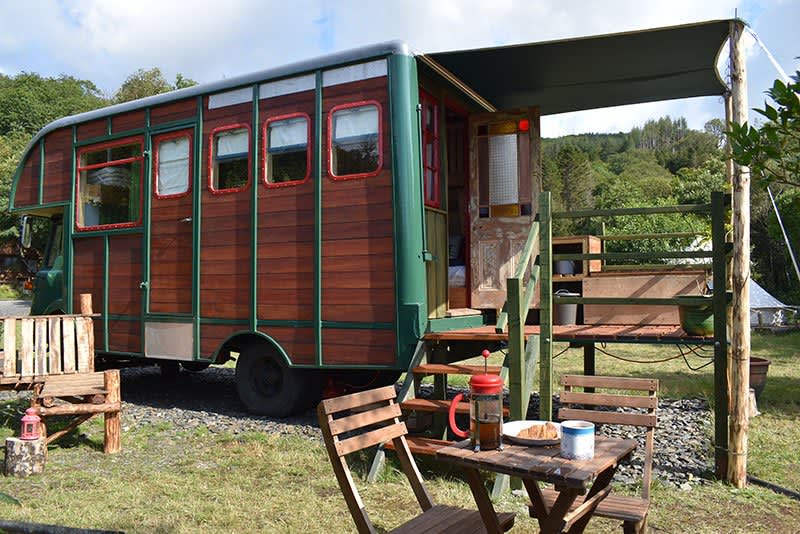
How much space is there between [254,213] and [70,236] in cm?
290

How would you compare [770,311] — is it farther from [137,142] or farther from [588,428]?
[588,428]

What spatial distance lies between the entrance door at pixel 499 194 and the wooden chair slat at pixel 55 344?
3822mm

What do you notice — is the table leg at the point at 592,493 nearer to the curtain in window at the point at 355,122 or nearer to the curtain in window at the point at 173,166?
the curtain in window at the point at 355,122

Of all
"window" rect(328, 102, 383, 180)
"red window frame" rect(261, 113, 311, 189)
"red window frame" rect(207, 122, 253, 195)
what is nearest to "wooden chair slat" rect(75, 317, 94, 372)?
"red window frame" rect(207, 122, 253, 195)

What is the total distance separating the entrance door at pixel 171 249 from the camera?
6832mm

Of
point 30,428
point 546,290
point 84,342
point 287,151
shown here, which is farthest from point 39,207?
point 546,290

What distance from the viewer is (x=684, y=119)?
8850 cm

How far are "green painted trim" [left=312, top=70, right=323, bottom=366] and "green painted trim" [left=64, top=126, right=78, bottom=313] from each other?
140 inches

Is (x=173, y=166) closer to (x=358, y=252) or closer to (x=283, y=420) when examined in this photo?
(x=358, y=252)

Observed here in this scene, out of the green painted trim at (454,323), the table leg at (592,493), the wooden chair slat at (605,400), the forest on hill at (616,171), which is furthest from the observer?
the forest on hill at (616,171)

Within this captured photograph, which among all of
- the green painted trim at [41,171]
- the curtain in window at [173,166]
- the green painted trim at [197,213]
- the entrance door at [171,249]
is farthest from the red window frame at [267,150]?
the green painted trim at [41,171]

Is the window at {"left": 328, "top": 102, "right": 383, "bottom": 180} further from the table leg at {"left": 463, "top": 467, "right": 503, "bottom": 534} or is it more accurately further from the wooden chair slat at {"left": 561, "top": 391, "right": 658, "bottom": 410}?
the table leg at {"left": 463, "top": 467, "right": 503, "bottom": 534}

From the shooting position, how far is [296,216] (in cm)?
608

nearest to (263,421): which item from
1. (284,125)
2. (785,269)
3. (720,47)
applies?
(284,125)
